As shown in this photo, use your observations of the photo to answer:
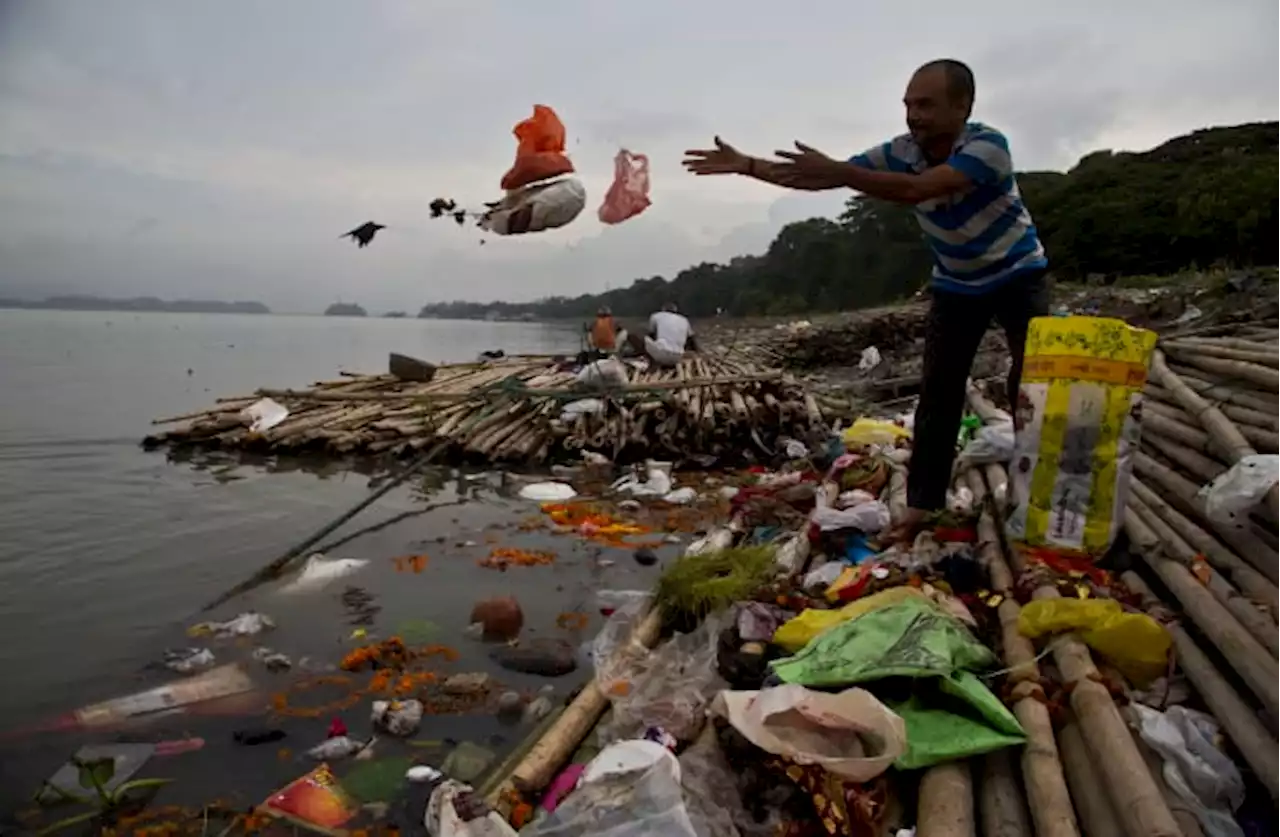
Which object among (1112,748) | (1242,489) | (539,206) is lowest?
(1112,748)

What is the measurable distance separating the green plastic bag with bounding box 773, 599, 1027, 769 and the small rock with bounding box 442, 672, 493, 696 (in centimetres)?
175

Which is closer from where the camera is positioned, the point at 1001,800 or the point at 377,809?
the point at 1001,800

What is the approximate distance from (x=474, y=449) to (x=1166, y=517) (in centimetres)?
698

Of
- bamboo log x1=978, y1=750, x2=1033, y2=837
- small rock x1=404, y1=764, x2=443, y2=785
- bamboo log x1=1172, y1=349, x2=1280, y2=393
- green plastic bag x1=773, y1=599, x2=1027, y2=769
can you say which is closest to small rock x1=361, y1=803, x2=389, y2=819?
small rock x1=404, y1=764, x2=443, y2=785

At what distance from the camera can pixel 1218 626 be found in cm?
248

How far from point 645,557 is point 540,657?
1799 mm

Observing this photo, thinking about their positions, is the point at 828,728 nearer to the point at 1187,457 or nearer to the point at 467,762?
the point at 467,762

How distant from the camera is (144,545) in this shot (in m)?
6.41

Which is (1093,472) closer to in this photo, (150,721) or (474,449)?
(150,721)

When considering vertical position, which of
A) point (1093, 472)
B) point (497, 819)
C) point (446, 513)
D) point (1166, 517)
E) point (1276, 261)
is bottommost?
Result: point (446, 513)

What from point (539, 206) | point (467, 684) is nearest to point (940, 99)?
point (539, 206)

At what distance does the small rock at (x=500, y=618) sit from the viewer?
Result: 4.55 meters

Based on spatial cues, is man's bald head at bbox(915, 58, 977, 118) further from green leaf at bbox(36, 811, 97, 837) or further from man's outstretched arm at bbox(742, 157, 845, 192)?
green leaf at bbox(36, 811, 97, 837)

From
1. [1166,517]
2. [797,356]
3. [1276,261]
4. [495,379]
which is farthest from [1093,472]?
[1276,261]
